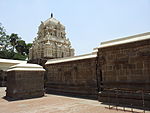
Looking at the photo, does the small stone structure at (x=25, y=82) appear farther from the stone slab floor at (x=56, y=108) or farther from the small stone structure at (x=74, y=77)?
the small stone structure at (x=74, y=77)

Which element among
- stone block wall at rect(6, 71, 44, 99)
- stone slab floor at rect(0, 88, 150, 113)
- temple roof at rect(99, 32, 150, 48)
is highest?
temple roof at rect(99, 32, 150, 48)

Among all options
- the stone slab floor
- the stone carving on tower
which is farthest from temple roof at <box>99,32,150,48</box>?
the stone carving on tower

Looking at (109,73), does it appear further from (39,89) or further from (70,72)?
(39,89)

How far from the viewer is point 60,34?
23.1 metres

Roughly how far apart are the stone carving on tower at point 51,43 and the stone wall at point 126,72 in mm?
11945

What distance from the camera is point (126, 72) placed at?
24.9 feet

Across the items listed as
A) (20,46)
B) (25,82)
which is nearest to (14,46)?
(20,46)

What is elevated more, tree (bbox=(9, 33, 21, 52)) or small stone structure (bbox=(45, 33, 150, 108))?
tree (bbox=(9, 33, 21, 52))

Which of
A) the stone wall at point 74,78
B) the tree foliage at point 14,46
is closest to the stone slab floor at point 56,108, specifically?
the stone wall at point 74,78

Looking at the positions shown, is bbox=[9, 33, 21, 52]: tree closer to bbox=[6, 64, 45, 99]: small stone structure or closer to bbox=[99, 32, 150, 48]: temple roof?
bbox=[6, 64, 45, 99]: small stone structure

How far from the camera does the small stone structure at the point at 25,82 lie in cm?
982

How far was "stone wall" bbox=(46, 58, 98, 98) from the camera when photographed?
32.7 ft

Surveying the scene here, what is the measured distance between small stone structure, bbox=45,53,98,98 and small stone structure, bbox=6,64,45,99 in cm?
219

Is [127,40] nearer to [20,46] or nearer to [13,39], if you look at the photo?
[20,46]
